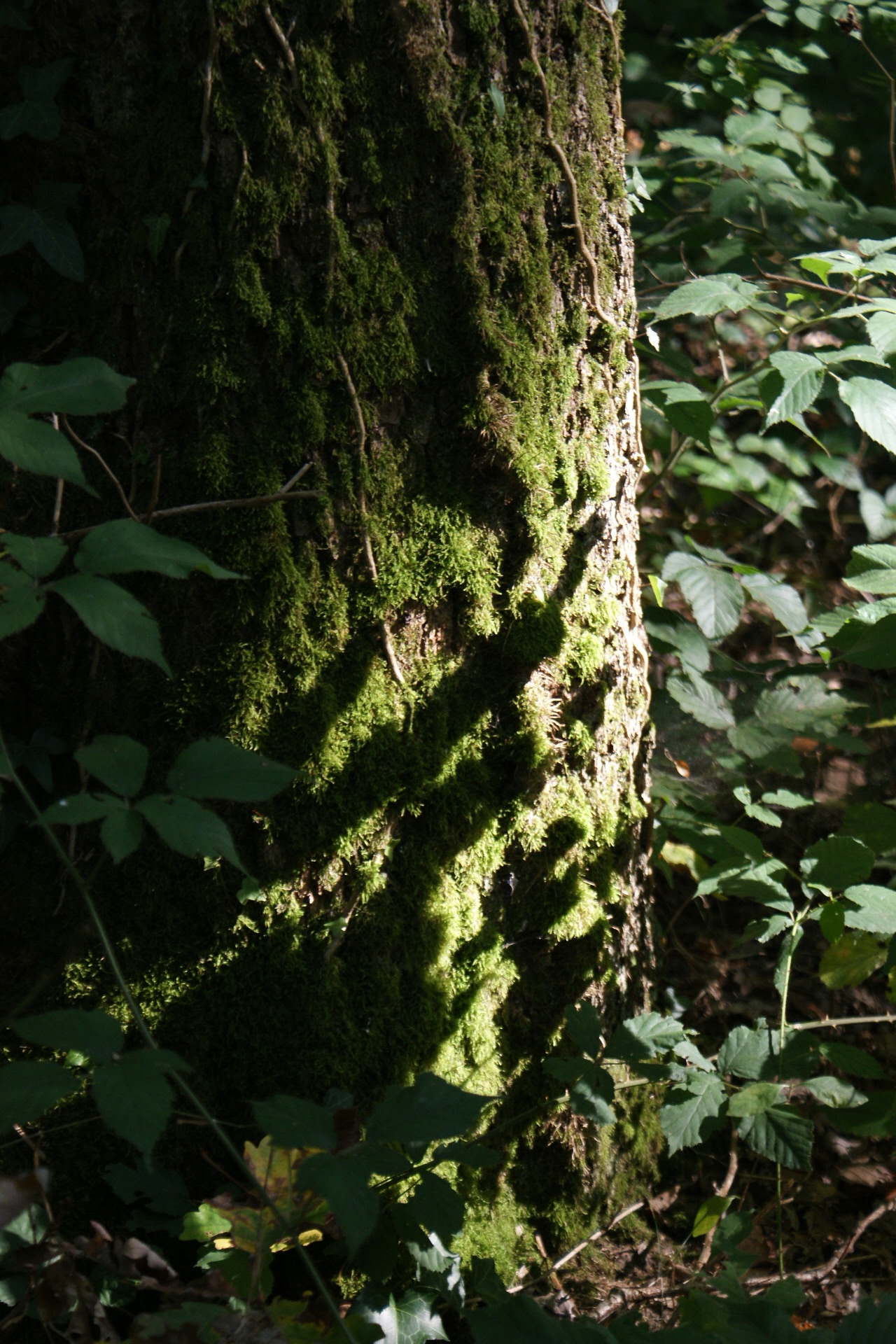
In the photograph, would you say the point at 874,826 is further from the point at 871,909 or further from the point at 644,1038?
the point at 644,1038

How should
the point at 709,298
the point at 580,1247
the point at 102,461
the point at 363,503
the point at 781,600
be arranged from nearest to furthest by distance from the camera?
the point at 102,461 → the point at 363,503 → the point at 580,1247 → the point at 709,298 → the point at 781,600

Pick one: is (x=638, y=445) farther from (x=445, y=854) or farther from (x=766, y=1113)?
(x=766, y=1113)

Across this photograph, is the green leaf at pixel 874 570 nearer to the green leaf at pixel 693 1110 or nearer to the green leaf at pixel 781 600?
the green leaf at pixel 781 600

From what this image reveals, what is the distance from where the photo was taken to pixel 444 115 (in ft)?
4.99

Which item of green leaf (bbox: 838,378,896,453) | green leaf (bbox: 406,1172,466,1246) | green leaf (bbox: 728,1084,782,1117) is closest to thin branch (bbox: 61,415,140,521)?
green leaf (bbox: 406,1172,466,1246)

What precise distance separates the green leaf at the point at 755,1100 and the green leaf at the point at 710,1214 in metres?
0.30

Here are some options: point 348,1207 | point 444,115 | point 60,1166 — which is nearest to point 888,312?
point 444,115

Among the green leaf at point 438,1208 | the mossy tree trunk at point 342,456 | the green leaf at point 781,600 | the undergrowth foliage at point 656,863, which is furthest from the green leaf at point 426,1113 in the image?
the green leaf at point 781,600

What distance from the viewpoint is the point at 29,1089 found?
1.01m

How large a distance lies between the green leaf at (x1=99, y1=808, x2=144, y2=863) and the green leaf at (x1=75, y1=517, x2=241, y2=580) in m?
0.29

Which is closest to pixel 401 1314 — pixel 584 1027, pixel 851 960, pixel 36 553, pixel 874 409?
pixel 584 1027

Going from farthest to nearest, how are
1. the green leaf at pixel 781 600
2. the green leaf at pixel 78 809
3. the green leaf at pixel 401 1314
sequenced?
the green leaf at pixel 781 600
the green leaf at pixel 401 1314
the green leaf at pixel 78 809

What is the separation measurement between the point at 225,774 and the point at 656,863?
1727mm

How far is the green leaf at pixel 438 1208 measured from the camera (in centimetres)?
120
